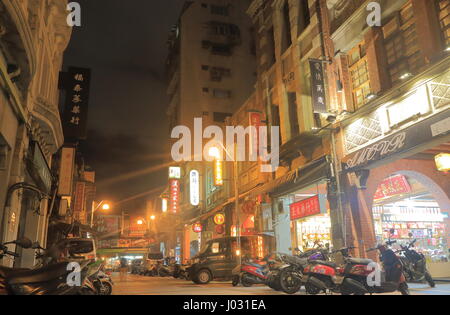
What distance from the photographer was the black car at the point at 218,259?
16.7 m

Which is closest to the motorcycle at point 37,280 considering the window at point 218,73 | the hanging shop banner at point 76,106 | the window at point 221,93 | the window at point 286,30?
the hanging shop banner at point 76,106

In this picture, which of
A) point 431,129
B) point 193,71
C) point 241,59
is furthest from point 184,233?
point 431,129

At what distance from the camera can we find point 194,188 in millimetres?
34562

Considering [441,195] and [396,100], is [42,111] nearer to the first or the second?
[396,100]

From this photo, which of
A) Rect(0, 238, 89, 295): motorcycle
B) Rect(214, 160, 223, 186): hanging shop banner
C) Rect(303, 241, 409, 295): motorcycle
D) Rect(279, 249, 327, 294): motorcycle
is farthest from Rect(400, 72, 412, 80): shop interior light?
Rect(214, 160, 223, 186): hanging shop banner

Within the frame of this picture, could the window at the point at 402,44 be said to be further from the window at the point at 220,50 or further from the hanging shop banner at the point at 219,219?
the window at the point at 220,50

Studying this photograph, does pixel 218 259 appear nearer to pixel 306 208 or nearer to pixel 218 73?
pixel 306 208

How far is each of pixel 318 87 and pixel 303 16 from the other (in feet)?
20.1

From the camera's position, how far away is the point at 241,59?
52.6 metres

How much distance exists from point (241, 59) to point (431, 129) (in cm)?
4402

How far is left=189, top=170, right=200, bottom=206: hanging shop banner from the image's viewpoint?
3428cm

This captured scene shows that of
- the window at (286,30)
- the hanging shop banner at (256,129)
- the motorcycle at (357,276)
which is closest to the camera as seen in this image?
the motorcycle at (357,276)

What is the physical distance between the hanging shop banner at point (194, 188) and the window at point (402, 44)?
2368cm

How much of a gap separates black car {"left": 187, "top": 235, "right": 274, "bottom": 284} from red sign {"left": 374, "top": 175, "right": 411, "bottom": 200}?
6592mm
